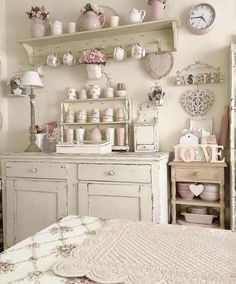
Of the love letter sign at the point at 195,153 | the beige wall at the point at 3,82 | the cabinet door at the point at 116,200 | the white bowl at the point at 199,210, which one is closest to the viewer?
the cabinet door at the point at 116,200

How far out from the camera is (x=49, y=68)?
2852 millimetres

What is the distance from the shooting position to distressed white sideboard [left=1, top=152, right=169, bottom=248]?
6.80 feet

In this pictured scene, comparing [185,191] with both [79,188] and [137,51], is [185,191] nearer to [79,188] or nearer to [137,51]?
[79,188]

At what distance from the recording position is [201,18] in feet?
7.79

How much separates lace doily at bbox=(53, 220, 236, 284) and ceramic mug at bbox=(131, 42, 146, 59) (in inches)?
63.6

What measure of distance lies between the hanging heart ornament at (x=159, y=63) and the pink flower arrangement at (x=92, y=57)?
1.28ft

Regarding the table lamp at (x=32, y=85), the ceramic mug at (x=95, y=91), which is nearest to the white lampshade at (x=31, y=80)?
the table lamp at (x=32, y=85)

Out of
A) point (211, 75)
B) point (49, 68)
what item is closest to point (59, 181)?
point (49, 68)

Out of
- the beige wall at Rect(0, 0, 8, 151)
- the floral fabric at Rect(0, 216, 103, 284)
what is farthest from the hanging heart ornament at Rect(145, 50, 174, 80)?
the floral fabric at Rect(0, 216, 103, 284)

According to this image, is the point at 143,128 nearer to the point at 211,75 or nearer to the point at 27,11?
the point at 211,75

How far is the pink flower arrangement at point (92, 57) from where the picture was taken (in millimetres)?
2504

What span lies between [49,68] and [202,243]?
7.54 feet

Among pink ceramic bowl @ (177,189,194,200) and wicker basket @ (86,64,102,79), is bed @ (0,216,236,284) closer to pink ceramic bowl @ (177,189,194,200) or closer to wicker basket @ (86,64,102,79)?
pink ceramic bowl @ (177,189,194,200)

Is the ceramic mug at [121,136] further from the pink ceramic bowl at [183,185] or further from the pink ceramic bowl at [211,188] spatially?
the pink ceramic bowl at [211,188]
